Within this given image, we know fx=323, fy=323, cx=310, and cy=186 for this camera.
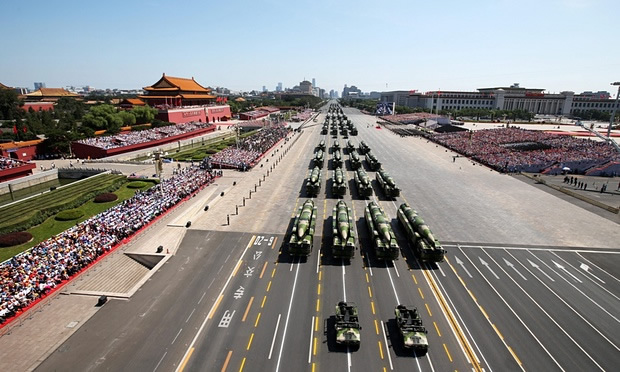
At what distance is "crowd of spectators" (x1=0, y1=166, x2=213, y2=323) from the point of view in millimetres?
20625

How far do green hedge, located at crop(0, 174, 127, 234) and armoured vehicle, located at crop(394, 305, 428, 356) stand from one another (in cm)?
3480

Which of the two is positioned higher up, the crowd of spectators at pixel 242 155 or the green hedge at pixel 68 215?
the crowd of spectators at pixel 242 155

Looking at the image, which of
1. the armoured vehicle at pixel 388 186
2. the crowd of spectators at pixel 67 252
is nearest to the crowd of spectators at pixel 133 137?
the crowd of spectators at pixel 67 252

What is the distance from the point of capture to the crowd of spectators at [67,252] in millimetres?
20625

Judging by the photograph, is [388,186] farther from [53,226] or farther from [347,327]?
[53,226]

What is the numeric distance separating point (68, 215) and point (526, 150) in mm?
85831

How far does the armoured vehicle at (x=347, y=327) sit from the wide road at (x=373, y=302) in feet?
2.47

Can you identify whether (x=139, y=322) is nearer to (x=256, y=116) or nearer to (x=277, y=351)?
(x=277, y=351)

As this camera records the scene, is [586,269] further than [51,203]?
No

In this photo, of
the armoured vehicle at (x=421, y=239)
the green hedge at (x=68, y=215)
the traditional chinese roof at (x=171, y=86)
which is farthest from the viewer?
the traditional chinese roof at (x=171, y=86)

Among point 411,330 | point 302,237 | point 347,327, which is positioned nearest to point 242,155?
point 302,237

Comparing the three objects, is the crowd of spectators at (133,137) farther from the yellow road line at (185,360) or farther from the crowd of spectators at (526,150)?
the crowd of spectators at (526,150)

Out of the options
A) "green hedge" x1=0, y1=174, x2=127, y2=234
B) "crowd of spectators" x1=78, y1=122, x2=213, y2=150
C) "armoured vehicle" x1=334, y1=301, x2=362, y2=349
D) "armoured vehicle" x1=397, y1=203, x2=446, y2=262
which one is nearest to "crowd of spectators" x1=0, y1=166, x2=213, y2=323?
"green hedge" x1=0, y1=174, x2=127, y2=234

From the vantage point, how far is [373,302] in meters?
21.9
